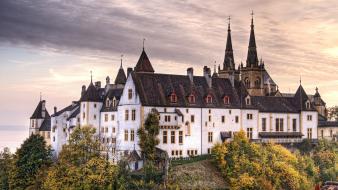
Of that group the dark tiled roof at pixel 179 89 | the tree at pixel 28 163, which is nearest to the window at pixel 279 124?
the dark tiled roof at pixel 179 89

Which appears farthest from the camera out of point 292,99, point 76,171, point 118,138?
point 292,99

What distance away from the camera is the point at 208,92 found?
8056 centimetres

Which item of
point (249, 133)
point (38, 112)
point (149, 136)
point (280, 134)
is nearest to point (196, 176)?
point (149, 136)

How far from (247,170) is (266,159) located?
4.12 metres

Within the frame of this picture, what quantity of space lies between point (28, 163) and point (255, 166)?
27.2 m

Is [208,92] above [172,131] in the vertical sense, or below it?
above

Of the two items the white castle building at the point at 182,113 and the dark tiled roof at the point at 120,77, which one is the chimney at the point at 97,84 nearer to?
the white castle building at the point at 182,113

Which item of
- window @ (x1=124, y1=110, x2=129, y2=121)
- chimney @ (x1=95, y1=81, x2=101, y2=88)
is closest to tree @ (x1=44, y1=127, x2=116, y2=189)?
window @ (x1=124, y1=110, x2=129, y2=121)

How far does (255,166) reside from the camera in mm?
72000

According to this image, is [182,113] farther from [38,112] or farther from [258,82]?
[258,82]

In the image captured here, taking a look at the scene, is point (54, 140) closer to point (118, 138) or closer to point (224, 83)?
point (118, 138)

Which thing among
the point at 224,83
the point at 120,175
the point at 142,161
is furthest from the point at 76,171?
the point at 224,83

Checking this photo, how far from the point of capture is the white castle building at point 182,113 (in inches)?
2963

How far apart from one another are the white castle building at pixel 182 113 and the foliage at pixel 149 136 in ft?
6.18
